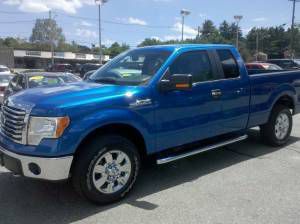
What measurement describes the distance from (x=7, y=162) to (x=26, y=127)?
0.57 m

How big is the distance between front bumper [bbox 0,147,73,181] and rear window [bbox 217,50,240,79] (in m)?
2.97

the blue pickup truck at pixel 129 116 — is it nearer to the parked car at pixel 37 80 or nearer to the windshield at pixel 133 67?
the windshield at pixel 133 67

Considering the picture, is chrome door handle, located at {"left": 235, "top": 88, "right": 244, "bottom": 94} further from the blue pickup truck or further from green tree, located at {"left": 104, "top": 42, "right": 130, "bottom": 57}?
green tree, located at {"left": 104, "top": 42, "right": 130, "bottom": 57}

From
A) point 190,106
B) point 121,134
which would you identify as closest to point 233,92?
point 190,106

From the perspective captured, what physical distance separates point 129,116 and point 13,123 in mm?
1327

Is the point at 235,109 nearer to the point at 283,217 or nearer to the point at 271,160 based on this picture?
the point at 271,160

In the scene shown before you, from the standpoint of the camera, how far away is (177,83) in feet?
14.8

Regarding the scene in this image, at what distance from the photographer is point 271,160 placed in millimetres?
6023

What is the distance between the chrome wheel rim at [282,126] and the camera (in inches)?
267

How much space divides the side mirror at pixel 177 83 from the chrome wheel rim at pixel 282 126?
2.89m

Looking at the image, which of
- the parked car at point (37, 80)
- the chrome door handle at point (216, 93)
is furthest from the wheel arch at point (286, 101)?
the parked car at point (37, 80)

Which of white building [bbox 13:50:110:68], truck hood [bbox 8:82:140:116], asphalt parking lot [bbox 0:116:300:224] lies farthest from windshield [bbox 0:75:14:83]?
white building [bbox 13:50:110:68]

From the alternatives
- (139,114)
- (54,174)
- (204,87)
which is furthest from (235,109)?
(54,174)

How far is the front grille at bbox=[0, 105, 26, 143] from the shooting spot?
393 cm
